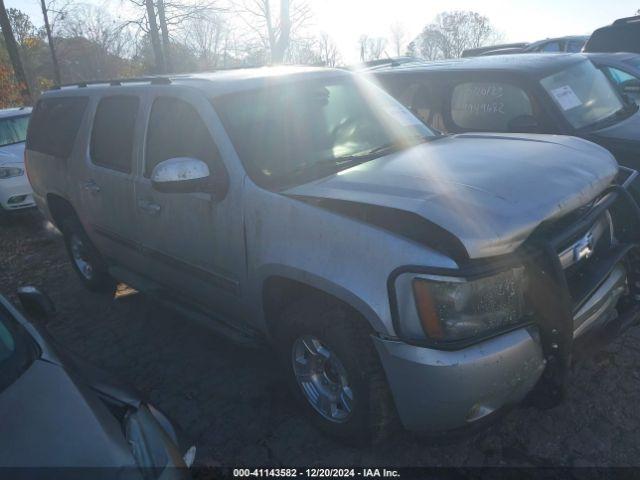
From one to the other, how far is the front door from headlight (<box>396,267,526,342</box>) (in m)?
1.15

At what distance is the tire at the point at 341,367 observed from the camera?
8.31 feet

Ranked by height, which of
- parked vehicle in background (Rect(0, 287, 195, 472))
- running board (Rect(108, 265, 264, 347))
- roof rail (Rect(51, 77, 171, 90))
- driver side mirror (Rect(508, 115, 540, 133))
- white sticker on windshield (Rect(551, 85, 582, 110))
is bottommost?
running board (Rect(108, 265, 264, 347))

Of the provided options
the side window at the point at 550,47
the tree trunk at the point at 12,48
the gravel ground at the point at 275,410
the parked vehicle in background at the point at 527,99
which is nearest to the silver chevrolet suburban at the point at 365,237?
the gravel ground at the point at 275,410

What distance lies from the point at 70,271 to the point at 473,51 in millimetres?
14104

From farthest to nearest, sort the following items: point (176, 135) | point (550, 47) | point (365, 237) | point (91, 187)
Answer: point (550, 47) < point (91, 187) < point (176, 135) < point (365, 237)

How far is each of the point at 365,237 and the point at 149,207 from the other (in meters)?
1.90

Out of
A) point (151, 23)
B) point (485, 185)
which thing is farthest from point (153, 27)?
point (485, 185)

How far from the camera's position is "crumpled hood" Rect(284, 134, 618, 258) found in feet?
7.59

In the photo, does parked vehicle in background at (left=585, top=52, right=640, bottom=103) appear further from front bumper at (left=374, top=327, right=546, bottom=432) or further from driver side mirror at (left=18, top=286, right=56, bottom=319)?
driver side mirror at (left=18, top=286, right=56, bottom=319)

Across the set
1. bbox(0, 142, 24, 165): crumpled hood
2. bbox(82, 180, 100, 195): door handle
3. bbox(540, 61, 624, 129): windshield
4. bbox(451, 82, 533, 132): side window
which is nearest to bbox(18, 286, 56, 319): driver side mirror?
bbox(82, 180, 100, 195): door handle

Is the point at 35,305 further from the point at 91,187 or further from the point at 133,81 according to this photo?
the point at 133,81

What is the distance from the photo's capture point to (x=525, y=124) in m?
4.77

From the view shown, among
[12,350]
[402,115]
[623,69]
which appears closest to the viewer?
[12,350]

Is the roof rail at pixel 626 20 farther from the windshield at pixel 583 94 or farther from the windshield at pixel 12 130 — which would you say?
the windshield at pixel 12 130
